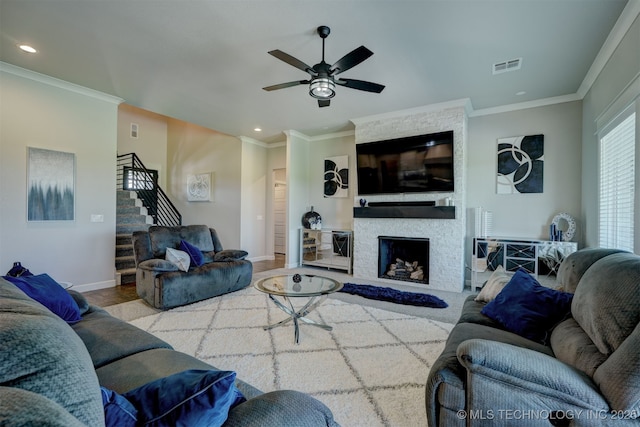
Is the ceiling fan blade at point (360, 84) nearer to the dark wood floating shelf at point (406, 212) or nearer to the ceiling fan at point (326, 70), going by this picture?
the ceiling fan at point (326, 70)

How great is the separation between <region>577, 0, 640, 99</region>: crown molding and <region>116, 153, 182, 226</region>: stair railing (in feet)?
26.5

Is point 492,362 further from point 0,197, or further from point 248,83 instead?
point 0,197

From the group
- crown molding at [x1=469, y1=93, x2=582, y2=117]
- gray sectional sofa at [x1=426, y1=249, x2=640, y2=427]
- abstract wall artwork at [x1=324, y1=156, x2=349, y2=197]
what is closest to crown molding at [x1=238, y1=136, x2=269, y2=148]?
abstract wall artwork at [x1=324, y1=156, x2=349, y2=197]

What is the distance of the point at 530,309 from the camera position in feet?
6.00

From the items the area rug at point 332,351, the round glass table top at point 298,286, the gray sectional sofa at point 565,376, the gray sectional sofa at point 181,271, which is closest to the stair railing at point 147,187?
the gray sectional sofa at point 181,271

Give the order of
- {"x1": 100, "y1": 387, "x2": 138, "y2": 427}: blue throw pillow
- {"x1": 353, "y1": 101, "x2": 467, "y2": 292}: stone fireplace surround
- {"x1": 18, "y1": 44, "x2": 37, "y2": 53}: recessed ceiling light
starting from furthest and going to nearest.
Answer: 1. {"x1": 353, "y1": 101, "x2": 467, "y2": 292}: stone fireplace surround
2. {"x1": 18, "y1": 44, "x2": 37, "y2": 53}: recessed ceiling light
3. {"x1": 100, "y1": 387, "x2": 138, "y2": 427}: blue throw pillow

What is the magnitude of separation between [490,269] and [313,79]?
12.4 ft

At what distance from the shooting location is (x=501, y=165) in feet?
15.2

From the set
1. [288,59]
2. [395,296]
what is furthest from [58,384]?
[395,296]

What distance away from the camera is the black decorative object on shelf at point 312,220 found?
6.43 m

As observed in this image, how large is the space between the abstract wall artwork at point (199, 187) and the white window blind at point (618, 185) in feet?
23.5

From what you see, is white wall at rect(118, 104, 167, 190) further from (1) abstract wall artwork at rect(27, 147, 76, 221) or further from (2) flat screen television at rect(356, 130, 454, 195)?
(2) flat screen television at rect(356, 130, 454, 195)

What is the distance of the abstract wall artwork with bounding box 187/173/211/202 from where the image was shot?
728 cm

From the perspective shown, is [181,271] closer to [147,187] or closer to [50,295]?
[50,295]
